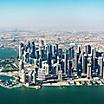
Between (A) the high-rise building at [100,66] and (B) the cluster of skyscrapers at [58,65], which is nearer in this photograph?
(B) the cluster of skyscrapers at [58,65]

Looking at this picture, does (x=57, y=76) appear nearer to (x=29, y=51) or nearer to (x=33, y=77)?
(x=33, y=77)

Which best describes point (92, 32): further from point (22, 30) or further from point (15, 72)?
point (15, 72)

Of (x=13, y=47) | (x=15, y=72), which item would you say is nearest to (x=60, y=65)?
(x=15, y=72)

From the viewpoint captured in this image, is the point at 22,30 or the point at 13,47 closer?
the point at 13,47

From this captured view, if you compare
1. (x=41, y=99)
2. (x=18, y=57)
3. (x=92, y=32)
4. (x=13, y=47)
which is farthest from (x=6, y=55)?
(x=92, y=32)

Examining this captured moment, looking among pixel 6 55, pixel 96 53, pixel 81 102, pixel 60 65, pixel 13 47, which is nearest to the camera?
pixel 81 102

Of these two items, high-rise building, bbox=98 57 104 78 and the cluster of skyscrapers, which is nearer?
the cluster of skyscrapers

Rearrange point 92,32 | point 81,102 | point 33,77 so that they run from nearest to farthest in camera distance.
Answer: point 81,102 < point 33,77 < point 92,32
